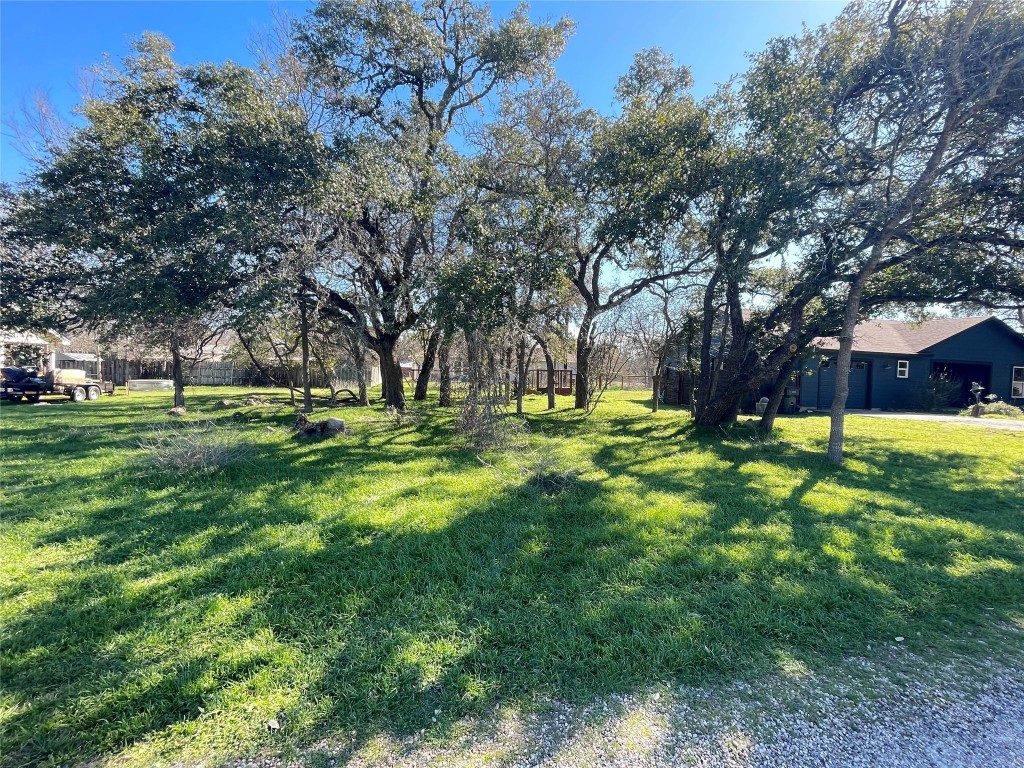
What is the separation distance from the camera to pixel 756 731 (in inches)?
73.4

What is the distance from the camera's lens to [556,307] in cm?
971

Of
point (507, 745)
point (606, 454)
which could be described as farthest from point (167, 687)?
point (606, 454)

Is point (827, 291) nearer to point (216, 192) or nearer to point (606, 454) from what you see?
point (606, 454)

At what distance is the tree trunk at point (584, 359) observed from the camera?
1245cm

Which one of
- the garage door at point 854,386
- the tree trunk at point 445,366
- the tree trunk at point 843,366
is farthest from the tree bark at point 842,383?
the garage door at point 854,386

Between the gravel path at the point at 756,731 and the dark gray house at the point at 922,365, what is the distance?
16257 millimetres

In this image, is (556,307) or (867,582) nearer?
(867,582)

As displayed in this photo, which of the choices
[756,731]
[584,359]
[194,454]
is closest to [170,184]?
[194,454]

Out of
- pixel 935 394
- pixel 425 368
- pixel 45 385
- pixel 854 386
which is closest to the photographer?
pixel 45 385

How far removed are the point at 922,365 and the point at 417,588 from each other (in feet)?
72.6

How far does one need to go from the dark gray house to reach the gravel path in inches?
640

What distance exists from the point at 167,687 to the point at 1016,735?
3.93 m

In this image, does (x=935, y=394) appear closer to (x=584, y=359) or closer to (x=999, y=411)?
(x=999, y=411)

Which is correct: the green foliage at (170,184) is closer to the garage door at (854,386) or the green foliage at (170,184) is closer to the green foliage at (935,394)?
the garage door at (854,386)
